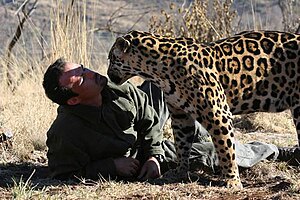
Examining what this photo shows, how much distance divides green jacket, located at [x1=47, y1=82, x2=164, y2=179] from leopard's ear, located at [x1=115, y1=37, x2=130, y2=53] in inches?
13.0

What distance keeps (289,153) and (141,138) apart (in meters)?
1.31

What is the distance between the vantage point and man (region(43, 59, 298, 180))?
512 cm

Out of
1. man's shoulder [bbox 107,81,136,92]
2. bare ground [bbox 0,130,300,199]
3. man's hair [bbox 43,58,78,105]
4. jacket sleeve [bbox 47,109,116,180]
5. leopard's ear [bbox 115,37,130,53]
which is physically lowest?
bare ground [bbox 0,130,300,199]

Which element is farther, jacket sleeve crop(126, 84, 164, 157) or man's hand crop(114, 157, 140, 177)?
jacket sleeve crop(126, 84, 164, 157)

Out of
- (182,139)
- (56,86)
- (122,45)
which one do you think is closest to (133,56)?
(122,45)

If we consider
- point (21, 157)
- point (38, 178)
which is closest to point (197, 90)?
point (38, 178)

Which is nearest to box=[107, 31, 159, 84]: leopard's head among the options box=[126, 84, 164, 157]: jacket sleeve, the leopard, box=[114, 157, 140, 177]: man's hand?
the leopard

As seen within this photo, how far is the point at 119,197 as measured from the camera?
4559 mm

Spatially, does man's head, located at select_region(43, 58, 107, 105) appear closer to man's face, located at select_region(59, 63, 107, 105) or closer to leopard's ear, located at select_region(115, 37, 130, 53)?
man's face, located at select_region(59, 63, 107, 105)

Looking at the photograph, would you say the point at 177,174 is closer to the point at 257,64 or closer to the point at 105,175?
the point at 105,175

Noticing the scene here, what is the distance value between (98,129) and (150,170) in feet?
1.67

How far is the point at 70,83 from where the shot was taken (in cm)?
509

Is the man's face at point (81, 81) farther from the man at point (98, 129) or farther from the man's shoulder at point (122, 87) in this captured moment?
the man's shoulder at point (122, 87)

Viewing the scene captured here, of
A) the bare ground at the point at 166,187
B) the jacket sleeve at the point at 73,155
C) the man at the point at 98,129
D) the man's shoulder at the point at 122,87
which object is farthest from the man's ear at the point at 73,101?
the bare ground at the point at 166,187
